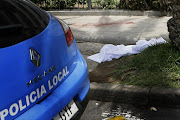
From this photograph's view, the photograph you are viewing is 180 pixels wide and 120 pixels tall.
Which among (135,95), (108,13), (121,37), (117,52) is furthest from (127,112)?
(108,13)

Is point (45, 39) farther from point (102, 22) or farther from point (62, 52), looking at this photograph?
point (102, 22)

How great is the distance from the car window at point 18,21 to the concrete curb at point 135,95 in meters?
1.59

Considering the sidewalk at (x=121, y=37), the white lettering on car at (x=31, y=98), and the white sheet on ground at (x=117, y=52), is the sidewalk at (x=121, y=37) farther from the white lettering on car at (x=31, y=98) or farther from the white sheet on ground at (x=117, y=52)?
the white lettering on car at (x=31, y=98)

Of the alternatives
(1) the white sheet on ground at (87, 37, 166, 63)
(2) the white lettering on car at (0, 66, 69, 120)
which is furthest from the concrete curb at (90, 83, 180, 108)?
(2) the white lettering on car at (0, 66, 69, 120)

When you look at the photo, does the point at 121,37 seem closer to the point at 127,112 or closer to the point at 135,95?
the point at 135,95

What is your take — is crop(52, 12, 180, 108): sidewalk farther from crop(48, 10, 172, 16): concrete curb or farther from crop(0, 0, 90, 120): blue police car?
crop(0, 0, 90, 120): blue police car

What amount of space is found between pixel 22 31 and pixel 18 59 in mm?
290

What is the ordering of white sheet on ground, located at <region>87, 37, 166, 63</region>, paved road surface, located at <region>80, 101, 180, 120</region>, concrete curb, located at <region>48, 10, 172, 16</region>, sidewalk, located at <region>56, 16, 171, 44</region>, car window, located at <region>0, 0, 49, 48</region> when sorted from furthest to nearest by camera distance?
concrete curb, located at <region>48, 10, 172, 16</region>, sidewalk, located at <region>56, 16, 171, 44</region>, white sheet on ground, located at <region>87, 37, 166, 63</region>, paved road surface, located at <region>80, 101, 180, 120</region>, car window, located at <region>0, 0, 49, 48</region>

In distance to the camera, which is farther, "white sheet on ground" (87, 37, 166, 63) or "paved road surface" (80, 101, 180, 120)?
"white sheet on ground" (87, 37, 166, 63)

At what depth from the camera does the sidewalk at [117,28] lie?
646 centimetres

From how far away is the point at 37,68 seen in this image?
2.29 metres

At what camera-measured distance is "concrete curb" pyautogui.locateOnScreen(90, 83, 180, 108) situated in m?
3.73

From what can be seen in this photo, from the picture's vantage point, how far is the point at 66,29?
2900 mm

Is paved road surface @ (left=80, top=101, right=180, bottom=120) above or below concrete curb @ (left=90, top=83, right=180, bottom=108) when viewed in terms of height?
below
